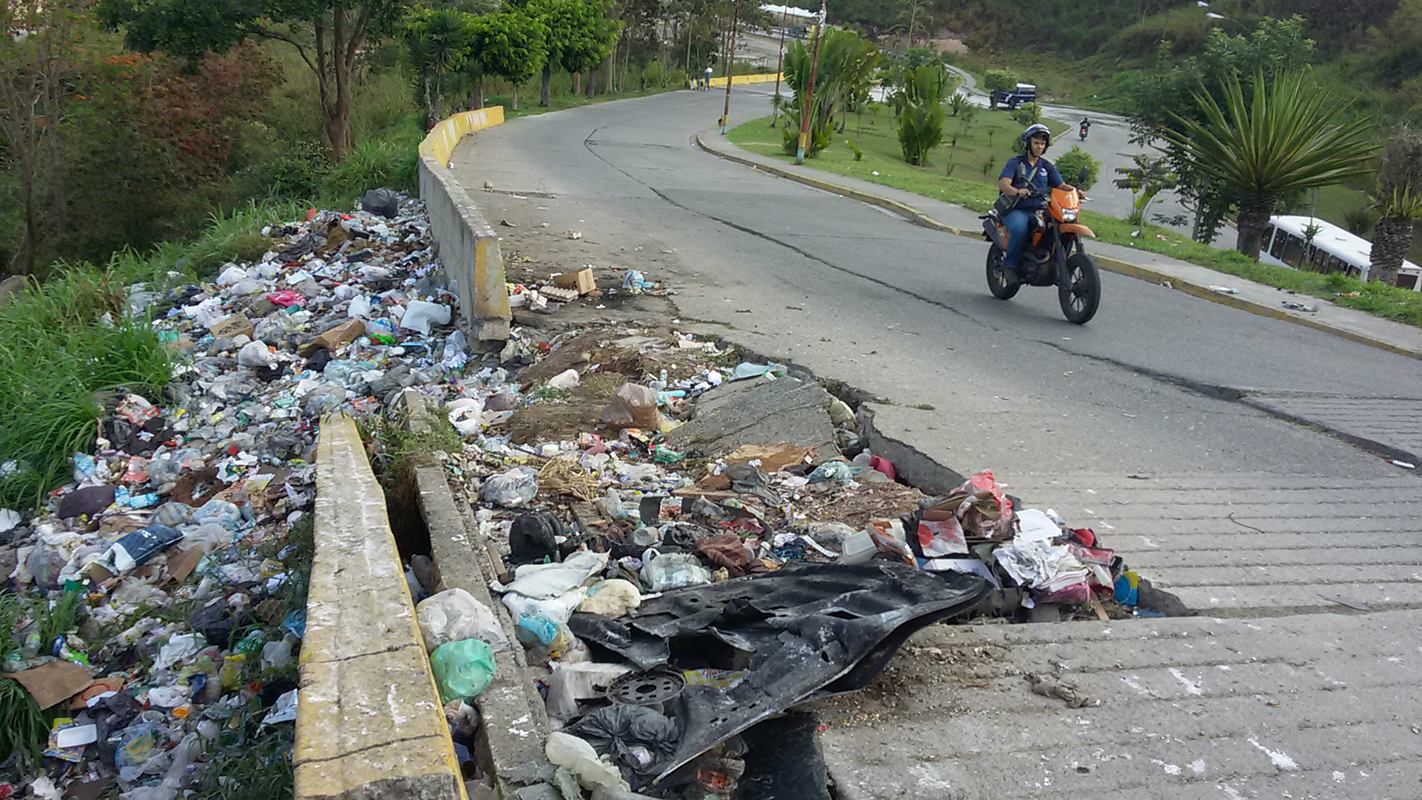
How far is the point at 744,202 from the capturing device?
50.5 ft

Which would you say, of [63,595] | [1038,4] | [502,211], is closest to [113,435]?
[63,595]

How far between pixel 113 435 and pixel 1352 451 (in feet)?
26.6

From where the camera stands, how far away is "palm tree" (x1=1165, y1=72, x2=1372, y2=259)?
1405 centimetres

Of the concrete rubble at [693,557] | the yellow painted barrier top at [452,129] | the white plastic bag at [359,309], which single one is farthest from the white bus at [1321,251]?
the concrete rubble at [693,557]

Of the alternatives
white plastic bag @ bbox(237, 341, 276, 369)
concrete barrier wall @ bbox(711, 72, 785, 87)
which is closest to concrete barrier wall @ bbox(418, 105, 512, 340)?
white plastic bag @ bbox(237, 341, 276, 369)

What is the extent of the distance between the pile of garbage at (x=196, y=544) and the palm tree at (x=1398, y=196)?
14020mm

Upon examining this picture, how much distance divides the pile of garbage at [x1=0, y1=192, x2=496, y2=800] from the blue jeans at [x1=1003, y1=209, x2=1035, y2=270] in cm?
453

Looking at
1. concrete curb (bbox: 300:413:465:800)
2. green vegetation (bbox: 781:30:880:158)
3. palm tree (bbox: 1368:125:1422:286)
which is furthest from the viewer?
green vegetation (bbox: 781:30:880:158)

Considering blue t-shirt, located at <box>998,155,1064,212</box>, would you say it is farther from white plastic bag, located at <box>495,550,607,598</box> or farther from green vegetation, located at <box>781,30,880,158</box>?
green vegetation, located at <box>781,30,880,158</box>

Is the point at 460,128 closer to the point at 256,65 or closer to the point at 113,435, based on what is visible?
the point at 256,65

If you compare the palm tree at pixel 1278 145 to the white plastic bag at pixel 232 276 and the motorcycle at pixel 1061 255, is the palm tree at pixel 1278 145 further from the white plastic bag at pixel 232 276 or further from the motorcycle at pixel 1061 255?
the white plastic bag at pixel 232 276

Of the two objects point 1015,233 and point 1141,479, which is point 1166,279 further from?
point 1141,479

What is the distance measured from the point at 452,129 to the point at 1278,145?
14.7 meters

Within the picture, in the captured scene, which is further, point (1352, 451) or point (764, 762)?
point (1352, 451)
